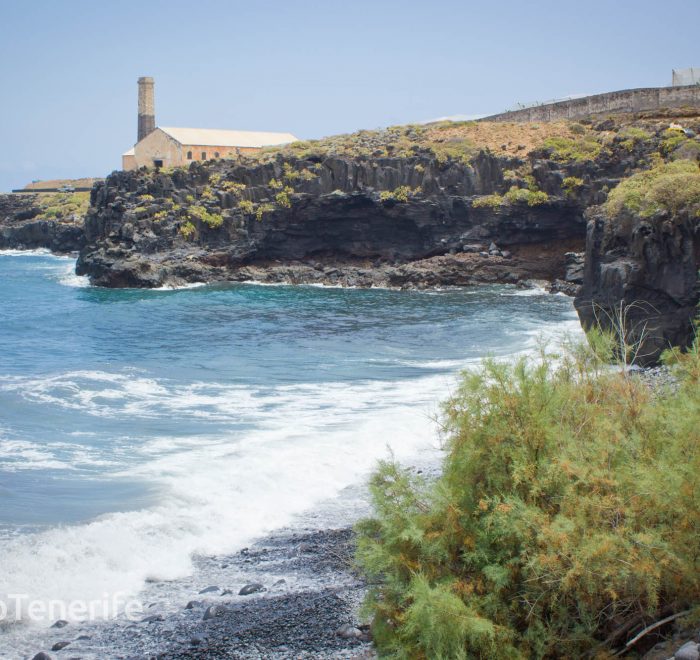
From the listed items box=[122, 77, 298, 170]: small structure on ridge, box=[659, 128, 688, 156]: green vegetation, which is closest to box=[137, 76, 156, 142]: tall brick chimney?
box=[122, 77, 298, 170]: small structure on ridge

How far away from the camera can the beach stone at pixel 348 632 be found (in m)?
10.1

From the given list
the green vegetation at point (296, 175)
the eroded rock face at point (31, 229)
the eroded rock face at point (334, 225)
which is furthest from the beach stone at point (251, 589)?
the eroded rock face at point (31, 229)

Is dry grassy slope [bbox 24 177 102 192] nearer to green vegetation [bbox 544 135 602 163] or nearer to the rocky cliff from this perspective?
green vegetation [bbox 544 135 602 163]

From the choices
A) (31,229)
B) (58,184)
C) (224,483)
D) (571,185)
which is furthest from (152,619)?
(58,184)

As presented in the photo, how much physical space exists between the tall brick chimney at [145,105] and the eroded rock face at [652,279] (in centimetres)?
7759

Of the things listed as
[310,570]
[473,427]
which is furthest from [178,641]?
[473,427]

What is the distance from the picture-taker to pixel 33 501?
15.1m

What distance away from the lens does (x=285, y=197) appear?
183 ft

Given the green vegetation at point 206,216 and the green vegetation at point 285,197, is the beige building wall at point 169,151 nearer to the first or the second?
the green vegetation at point 206,216

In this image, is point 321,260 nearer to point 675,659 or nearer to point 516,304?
point 516,304

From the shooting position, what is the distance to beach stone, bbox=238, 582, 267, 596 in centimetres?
1134

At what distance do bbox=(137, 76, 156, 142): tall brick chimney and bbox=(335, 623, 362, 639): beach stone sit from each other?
92228 mm

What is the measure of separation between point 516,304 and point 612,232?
47.3ft

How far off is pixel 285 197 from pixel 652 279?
111 ft
